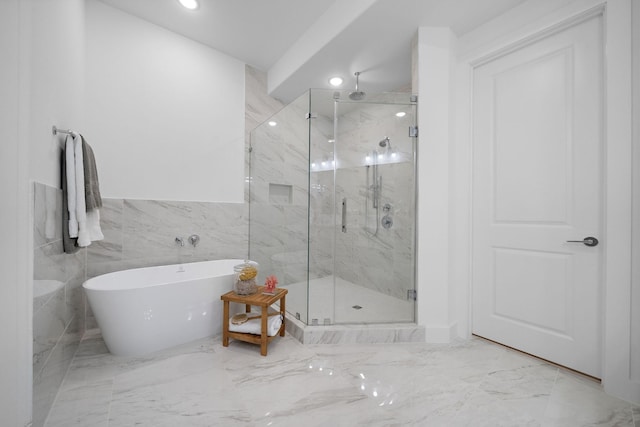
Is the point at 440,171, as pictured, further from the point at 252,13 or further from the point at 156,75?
the point at 156,75

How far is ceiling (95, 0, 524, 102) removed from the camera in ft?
6.32

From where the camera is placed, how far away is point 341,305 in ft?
7.70

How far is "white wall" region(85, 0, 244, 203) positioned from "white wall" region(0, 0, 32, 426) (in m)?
1.38

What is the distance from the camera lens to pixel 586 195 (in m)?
1.64

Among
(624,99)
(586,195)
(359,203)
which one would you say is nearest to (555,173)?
(586,195)

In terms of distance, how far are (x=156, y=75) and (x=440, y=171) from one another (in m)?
2.77

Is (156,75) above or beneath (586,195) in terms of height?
above

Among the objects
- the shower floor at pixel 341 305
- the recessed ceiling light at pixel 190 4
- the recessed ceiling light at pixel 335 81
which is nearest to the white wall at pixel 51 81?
the recessed ceiling light at pixel 190 4

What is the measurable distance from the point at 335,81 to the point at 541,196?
229cm

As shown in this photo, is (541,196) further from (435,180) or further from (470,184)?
(435,180)

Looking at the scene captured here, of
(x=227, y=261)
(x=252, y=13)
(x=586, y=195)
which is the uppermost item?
(x=252, y=13)

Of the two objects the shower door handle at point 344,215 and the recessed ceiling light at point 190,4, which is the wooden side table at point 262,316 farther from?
the recessed ceiling light at point 190,4

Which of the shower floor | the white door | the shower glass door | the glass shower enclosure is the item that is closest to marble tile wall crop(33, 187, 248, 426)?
the glass shower enclosure

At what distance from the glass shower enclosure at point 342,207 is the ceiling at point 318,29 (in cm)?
51
